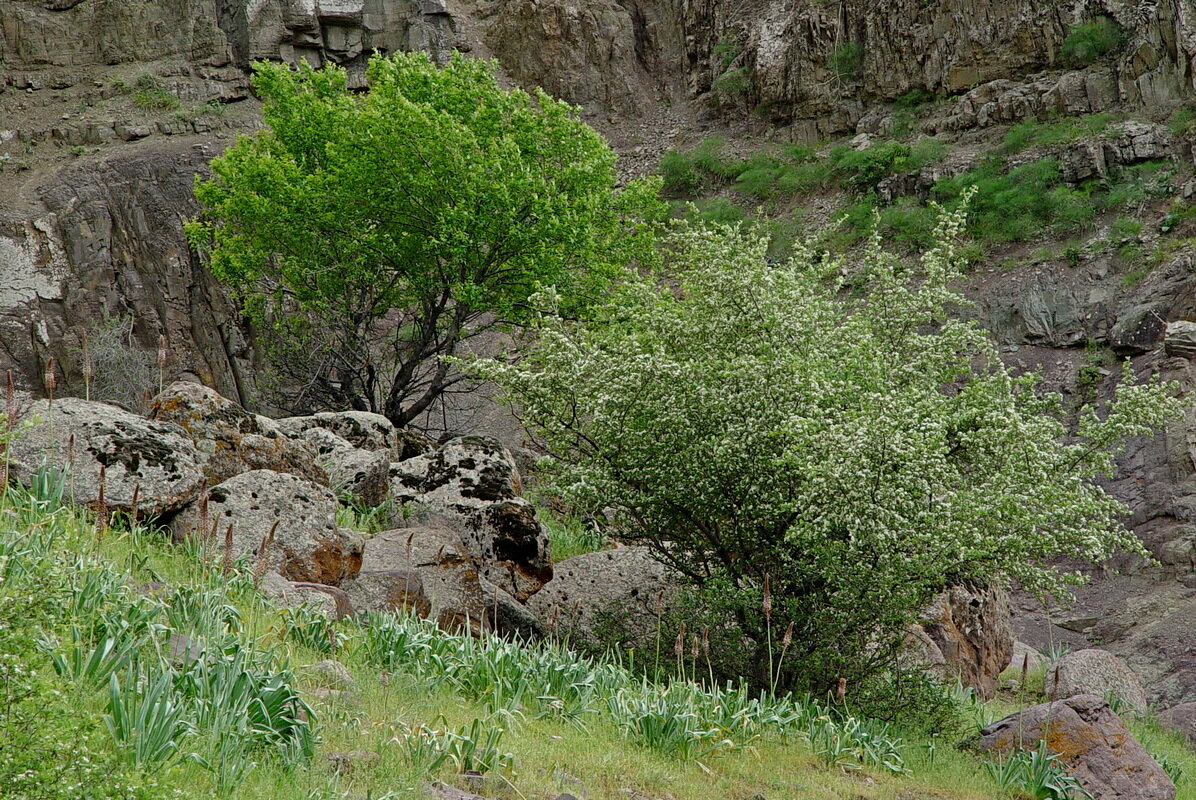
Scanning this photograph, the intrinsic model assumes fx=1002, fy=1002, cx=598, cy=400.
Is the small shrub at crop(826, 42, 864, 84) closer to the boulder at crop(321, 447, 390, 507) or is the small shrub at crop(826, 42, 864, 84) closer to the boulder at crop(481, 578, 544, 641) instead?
the boulder at crop(321, 447, 390, 507)

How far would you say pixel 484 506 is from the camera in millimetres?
12617

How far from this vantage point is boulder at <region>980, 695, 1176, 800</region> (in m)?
7.86

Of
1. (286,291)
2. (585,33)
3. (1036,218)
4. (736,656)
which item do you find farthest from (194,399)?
(585,33)

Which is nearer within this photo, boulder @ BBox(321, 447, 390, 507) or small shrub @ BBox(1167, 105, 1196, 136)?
boulder @ BBox(321, 447, 390, 507)

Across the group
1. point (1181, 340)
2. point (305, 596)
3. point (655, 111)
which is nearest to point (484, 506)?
point (305, 596)

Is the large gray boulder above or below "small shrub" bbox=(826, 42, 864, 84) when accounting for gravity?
below

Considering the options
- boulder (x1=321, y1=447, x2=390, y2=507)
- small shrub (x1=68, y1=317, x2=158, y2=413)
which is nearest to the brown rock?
boulder (x1=321, y1=447, x2=390, y2=507)

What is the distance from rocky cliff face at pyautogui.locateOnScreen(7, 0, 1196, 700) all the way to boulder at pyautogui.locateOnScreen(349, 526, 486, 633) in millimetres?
12893

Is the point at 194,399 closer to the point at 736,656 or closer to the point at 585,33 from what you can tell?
the point at 736,656

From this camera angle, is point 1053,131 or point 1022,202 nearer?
point 1022,202

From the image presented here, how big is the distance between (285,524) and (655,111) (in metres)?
41.7

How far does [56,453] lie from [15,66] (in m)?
41.2

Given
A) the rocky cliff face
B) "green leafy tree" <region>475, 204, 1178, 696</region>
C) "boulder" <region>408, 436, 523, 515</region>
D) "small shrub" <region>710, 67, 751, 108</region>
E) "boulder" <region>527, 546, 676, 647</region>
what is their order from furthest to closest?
"small shrub" <region>710, 67, 751, 108</region>
the rocky cliff face
"boulder" <region>408, 436, 523, 515</region>
"boulder" <region>527, 546, 676, 647</region>
"green leafy tree" <region>475, 204, 1178, 696</region>

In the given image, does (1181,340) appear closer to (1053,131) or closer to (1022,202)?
(1022,202)
